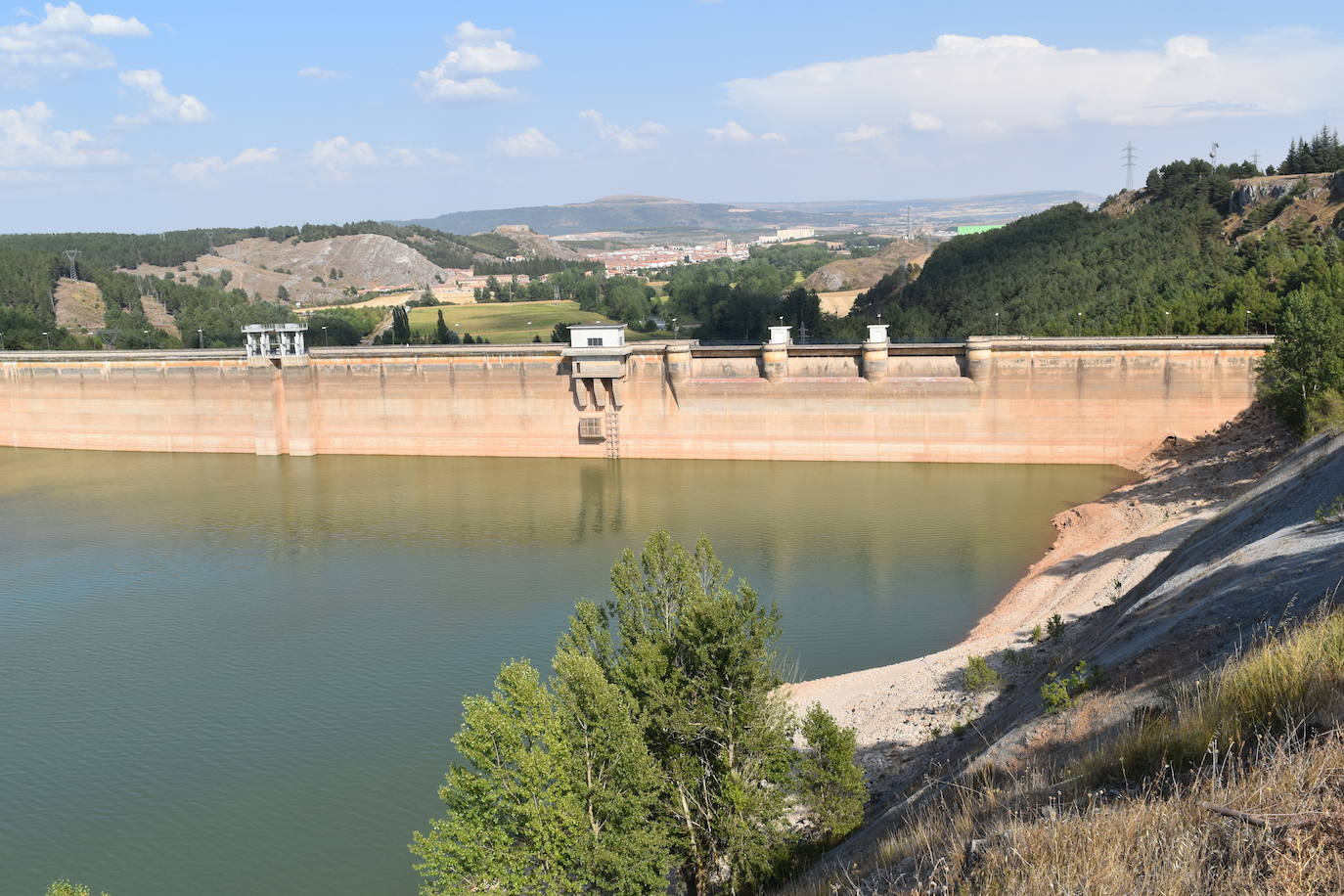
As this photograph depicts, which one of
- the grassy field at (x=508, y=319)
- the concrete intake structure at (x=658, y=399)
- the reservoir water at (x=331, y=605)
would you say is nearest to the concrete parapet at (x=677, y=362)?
the concrete intake structure at (x=658, y=399)

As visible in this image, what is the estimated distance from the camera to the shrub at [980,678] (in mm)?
16062

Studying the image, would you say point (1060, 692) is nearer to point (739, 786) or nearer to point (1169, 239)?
point (739, 786)

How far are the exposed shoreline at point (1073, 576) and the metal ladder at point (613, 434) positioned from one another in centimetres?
1638

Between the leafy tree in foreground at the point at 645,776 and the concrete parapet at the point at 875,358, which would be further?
the concrete parapet at the point at 875,358

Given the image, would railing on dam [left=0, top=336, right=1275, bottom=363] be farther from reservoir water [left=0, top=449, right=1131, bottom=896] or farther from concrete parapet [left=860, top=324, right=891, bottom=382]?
reservoir water [left=0, top=449, right=1131, bottom=896]

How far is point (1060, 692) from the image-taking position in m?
10.4

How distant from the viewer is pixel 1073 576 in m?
22.9

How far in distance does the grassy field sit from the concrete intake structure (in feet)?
94.8

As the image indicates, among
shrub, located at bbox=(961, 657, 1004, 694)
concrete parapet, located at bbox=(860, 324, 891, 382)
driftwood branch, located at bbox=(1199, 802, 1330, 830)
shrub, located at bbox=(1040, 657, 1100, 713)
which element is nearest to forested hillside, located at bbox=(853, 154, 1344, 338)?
concrete parapet, located at bbox=(860, 324, 891, 382)

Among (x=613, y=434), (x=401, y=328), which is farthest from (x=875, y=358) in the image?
(x=401, y=328)

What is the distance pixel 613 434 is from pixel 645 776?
1142 inches

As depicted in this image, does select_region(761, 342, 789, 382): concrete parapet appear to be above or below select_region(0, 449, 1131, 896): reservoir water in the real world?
above

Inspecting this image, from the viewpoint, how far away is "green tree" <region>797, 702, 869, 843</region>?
37.0 ft

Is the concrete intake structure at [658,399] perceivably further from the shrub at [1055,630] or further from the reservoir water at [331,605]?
the shrub at [1055,630]
